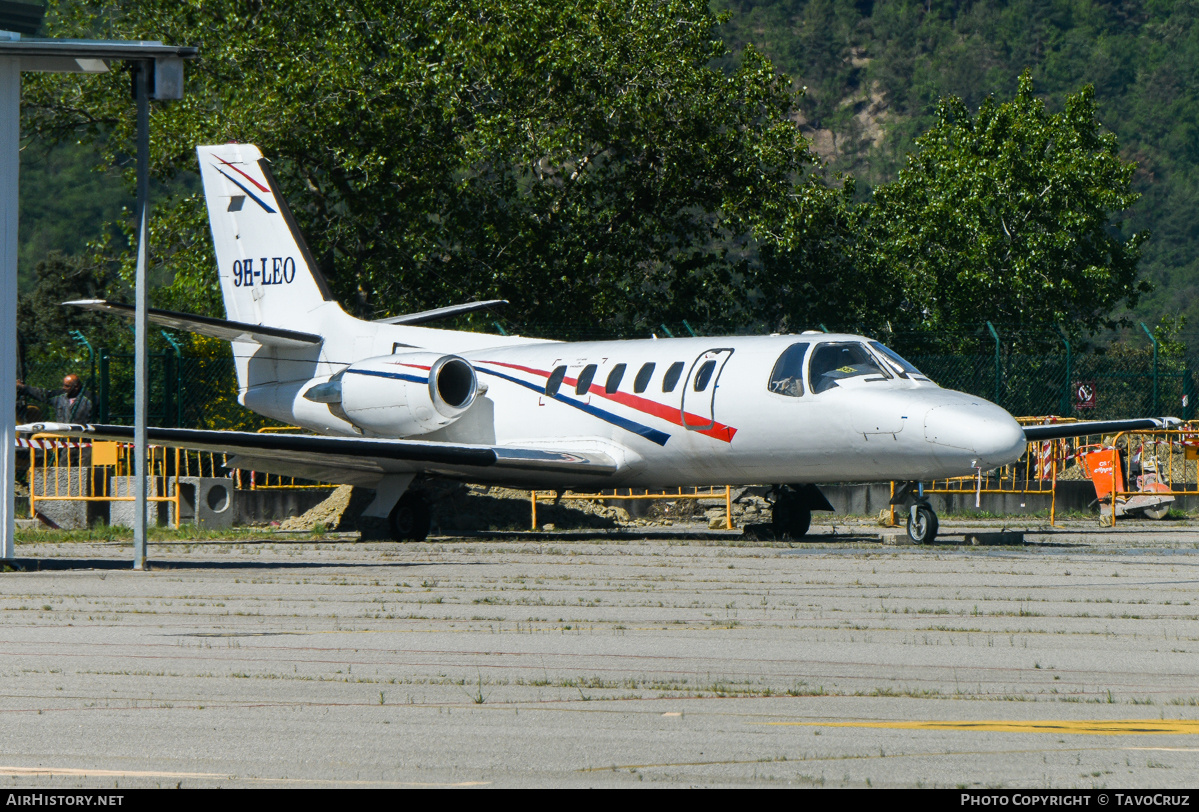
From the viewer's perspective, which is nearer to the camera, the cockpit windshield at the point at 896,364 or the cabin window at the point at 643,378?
the cockpit windshield at the point at 896,364

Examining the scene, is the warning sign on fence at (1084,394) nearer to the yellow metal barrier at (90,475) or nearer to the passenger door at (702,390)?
the passenger door at (702,390)

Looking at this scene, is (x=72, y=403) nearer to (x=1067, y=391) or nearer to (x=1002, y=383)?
(x=1002, y=383)

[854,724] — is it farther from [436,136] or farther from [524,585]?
[436,136]

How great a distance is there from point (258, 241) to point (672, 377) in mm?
8036

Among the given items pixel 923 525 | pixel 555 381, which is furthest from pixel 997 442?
pixel 555 381

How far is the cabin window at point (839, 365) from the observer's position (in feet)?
53.6

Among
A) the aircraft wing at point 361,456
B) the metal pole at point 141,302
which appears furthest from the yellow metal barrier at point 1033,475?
the metal pole at point 141,302

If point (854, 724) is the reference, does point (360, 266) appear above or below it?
above

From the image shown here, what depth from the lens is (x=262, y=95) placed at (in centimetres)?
3288

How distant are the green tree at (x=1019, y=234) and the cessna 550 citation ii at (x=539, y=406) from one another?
2301 cm

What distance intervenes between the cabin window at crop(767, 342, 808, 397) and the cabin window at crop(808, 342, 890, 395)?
0.45 feet

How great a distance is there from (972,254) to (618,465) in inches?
1115

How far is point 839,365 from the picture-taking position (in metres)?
16.5

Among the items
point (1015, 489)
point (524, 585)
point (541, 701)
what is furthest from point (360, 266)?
point (541, 701)
